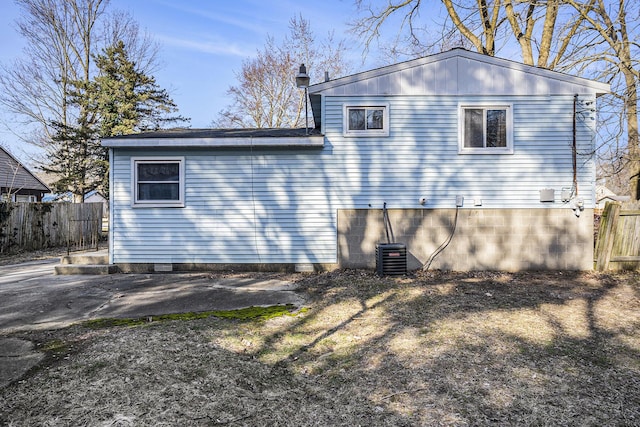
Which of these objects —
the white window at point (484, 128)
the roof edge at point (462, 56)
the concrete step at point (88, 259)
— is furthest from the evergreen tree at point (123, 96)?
the white window at point (484, 128)

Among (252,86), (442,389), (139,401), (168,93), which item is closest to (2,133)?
(168,93)

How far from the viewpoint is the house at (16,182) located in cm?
1895

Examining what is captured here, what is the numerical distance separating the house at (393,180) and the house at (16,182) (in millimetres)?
14094

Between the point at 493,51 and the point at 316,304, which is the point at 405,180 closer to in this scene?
the point at 316,304

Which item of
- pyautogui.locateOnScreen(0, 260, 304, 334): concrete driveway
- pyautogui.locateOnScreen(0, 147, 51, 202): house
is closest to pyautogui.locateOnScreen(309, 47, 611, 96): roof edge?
Result: pyautogui.locateOnScreen(0, 260, 304, 334): concrete driveway

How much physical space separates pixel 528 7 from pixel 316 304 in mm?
15447

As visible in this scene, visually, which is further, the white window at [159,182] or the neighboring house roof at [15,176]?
the neighboring house roof at [15,176]

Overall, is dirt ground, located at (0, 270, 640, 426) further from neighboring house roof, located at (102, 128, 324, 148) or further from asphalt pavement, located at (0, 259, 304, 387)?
neighboring house roof, located at (102, 128, 324, 148)

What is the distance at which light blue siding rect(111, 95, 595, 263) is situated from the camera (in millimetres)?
8570

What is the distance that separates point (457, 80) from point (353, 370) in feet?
23.4

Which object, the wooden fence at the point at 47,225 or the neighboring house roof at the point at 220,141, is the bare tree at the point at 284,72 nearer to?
the wooden fence at the point at 47,225

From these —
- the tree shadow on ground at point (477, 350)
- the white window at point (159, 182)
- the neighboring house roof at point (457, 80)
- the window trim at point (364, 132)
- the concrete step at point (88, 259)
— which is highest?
the neighboring house roof at point (457, 80)

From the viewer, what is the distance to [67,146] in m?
19.7

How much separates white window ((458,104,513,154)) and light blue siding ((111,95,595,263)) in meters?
0.16
